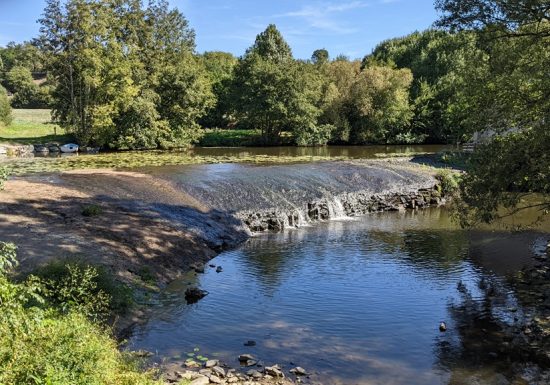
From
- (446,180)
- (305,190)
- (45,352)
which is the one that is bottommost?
(45,352)

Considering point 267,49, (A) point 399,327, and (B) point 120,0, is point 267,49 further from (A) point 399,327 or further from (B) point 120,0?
(A) point 399,327

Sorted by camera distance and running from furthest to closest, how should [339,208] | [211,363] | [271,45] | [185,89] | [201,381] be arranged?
[271,45]
[185,89]
[339,208]
[211,363]
[201,381]

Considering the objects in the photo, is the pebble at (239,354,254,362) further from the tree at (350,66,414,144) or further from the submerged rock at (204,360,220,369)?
the tree at (350,66,414,144)

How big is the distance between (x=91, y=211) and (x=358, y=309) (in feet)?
35.7

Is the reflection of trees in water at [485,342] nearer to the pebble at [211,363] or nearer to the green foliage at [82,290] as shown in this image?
the pebble at [211,363]

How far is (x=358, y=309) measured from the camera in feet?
45.4

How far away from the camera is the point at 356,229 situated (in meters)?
24.2

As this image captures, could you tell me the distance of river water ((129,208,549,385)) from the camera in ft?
35.2

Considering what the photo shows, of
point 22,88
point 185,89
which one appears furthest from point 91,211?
point 22,88

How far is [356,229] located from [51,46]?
41.5m

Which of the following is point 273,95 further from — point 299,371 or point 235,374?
point 235,374

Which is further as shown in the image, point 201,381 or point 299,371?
point 299,371

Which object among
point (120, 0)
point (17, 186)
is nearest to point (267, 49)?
point (120, 0)

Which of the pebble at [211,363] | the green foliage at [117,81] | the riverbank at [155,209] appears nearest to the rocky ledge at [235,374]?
the pebble at [211,363]
